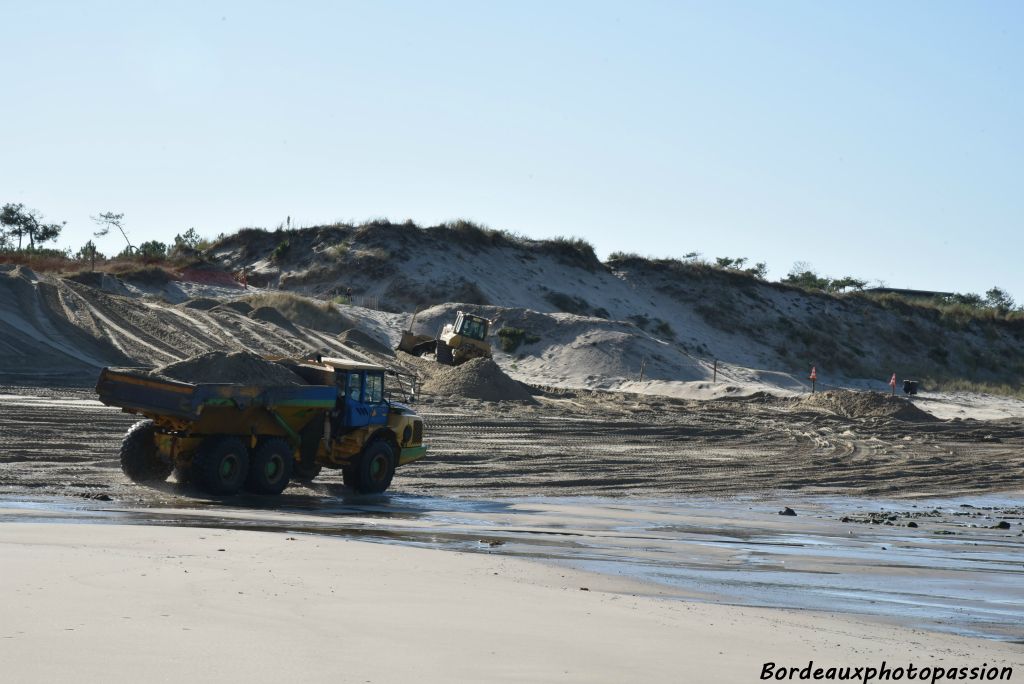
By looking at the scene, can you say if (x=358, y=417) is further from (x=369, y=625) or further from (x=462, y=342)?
(x=462, y=342)

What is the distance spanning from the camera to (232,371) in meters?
18.7

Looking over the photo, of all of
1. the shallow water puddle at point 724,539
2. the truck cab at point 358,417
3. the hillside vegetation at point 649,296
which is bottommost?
the shallow water puddle at point 724,539

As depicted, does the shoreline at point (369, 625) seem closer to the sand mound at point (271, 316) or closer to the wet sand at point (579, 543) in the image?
the wet sand at point (579, 543)

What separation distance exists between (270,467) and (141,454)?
5.89 feet

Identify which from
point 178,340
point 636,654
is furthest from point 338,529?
point 178,340

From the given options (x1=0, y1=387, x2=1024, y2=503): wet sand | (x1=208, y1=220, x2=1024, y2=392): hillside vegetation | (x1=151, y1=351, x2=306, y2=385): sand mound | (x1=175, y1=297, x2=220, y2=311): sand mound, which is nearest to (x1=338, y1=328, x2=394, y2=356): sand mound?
(x1=175, y1=297, x2=220, y2=311): sand mound

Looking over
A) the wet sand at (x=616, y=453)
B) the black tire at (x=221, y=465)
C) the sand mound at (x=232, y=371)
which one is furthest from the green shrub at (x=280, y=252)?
the black tire at (x=221, y=465)

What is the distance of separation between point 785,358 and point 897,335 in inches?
432

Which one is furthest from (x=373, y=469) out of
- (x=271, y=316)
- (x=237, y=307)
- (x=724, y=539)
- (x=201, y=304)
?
(x=201, y=304)

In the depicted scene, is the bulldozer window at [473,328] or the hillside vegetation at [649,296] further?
the hillside vegetation at [649,296]

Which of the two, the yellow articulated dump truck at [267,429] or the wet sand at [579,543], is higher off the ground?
the yellow articulated dump truck at [267,429]

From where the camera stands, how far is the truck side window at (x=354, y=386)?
18078 millimetres

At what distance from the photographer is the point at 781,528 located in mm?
16391

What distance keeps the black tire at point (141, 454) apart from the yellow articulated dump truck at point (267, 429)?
0.04 ft
